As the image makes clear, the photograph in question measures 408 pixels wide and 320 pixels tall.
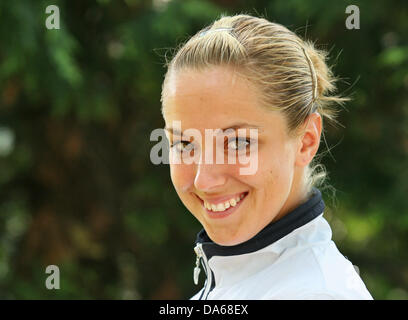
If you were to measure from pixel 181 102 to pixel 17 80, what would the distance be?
2.95 meters

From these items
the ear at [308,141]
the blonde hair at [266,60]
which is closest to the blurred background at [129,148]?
the blonde hair at [266,60]

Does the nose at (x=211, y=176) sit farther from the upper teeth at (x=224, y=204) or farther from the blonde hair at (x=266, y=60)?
the blonde hair at (x=266, y=60)

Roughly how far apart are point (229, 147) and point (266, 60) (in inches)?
9.8

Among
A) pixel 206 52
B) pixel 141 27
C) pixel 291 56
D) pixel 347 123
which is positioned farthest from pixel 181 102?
pixel 347 123

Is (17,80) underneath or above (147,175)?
above

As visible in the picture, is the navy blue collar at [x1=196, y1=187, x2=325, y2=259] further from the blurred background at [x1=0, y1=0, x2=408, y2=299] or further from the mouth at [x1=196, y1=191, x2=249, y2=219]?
the blurred background at [x1=0, y1=0, x2=408, y2=299]

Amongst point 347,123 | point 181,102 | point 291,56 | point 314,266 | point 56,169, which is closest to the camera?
point 314,266

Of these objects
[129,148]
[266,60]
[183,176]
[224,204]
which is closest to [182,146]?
[183,176]

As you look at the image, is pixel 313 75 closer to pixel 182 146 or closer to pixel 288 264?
pixel 182 146

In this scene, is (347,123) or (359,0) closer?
(359,0)

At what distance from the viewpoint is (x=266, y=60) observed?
1576mm

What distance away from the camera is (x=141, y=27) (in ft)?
13.5

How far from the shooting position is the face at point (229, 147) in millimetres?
1488

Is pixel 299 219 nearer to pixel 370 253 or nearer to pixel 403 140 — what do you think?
pixel 403 140
